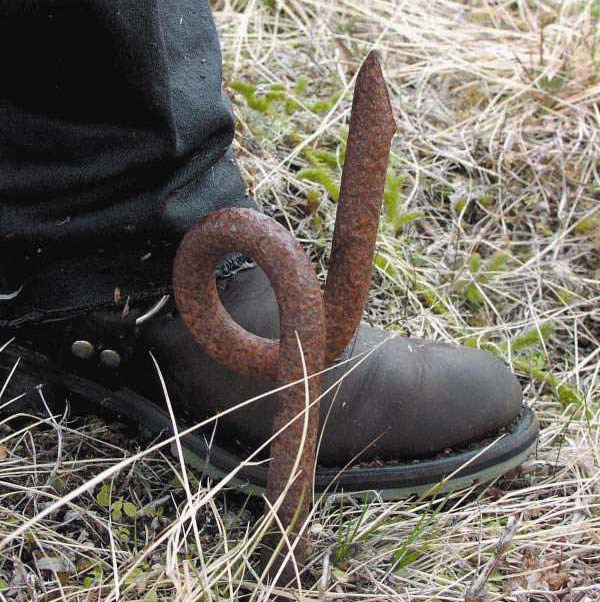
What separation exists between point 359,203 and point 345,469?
1.47 ft

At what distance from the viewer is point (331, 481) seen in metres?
1.22

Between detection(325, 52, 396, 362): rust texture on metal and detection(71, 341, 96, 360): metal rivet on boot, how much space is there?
0.39 m

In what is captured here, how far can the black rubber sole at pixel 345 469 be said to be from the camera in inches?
48.6

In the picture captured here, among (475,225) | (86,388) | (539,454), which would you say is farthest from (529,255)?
(86,388)

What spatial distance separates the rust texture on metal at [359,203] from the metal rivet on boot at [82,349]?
0.39 m

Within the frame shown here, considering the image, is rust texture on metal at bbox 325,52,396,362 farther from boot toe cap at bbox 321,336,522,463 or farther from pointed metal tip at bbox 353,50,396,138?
boot toe cap at bbox 321,336,522,463

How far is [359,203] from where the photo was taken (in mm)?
1000

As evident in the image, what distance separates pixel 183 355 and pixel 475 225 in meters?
1.04

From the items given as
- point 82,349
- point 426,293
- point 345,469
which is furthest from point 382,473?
point 426,293

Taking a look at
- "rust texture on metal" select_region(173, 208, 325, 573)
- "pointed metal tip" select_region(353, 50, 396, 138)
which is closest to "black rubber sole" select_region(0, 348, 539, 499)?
"rust texture on metal" select_region(173, 208, 325, 573)

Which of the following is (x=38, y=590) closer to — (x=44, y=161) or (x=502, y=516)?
(x=44, y=161)

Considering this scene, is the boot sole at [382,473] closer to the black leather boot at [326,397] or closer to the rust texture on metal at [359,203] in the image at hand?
the black leather boot at [326,397]

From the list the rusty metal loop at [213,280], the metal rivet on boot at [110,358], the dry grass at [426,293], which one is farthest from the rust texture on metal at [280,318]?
the metal rivet on boot at [110,358]

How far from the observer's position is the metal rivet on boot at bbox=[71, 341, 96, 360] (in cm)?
124
